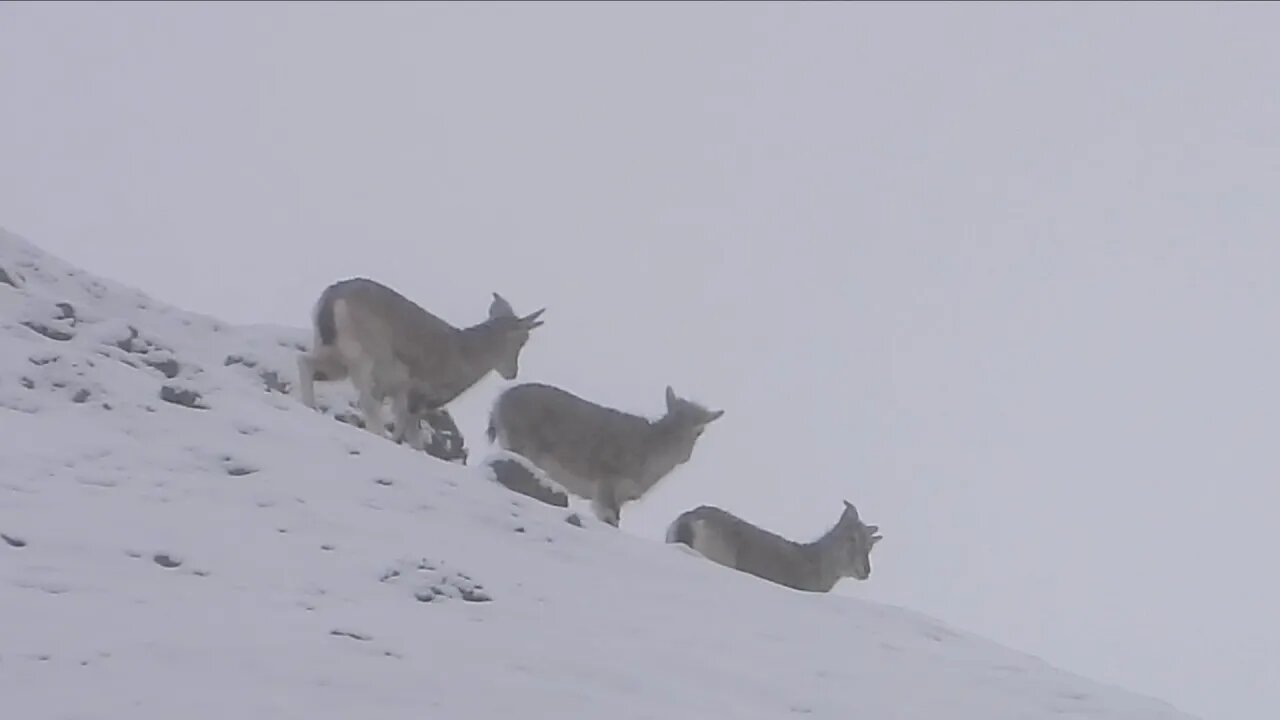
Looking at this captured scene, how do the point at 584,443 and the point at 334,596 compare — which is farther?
the point at 584,443

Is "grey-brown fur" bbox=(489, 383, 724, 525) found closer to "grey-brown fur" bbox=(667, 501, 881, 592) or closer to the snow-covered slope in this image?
"grey-brown fur" bbox=(667, 501, 881, 592)

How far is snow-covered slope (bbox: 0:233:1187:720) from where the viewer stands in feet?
20.8

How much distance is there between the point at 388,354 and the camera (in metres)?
13.9

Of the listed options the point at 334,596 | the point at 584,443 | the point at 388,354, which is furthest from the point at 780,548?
the point at 334,596

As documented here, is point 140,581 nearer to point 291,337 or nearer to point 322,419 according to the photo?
point 322,419

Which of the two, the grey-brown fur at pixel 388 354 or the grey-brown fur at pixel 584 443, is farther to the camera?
the grey-brown fur at pixel 584 443

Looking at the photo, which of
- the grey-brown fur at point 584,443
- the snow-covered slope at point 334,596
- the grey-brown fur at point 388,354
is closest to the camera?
the snow-covered slope at point 334,596

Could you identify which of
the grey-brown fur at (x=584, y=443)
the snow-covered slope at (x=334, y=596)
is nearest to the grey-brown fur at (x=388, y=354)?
the grey-brown fur at (x=584, y=443)

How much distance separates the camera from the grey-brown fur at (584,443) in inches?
572

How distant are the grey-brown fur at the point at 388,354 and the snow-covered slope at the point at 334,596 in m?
2.01

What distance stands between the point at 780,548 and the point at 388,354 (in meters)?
3.85

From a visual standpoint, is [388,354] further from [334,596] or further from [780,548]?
Result: [334,596]

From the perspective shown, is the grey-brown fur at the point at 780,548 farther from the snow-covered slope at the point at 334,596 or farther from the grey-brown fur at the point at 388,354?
the snow-covered slope at the point at 334,596

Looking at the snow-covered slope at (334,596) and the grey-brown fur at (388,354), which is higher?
the grey-brown fur at (388,354)
